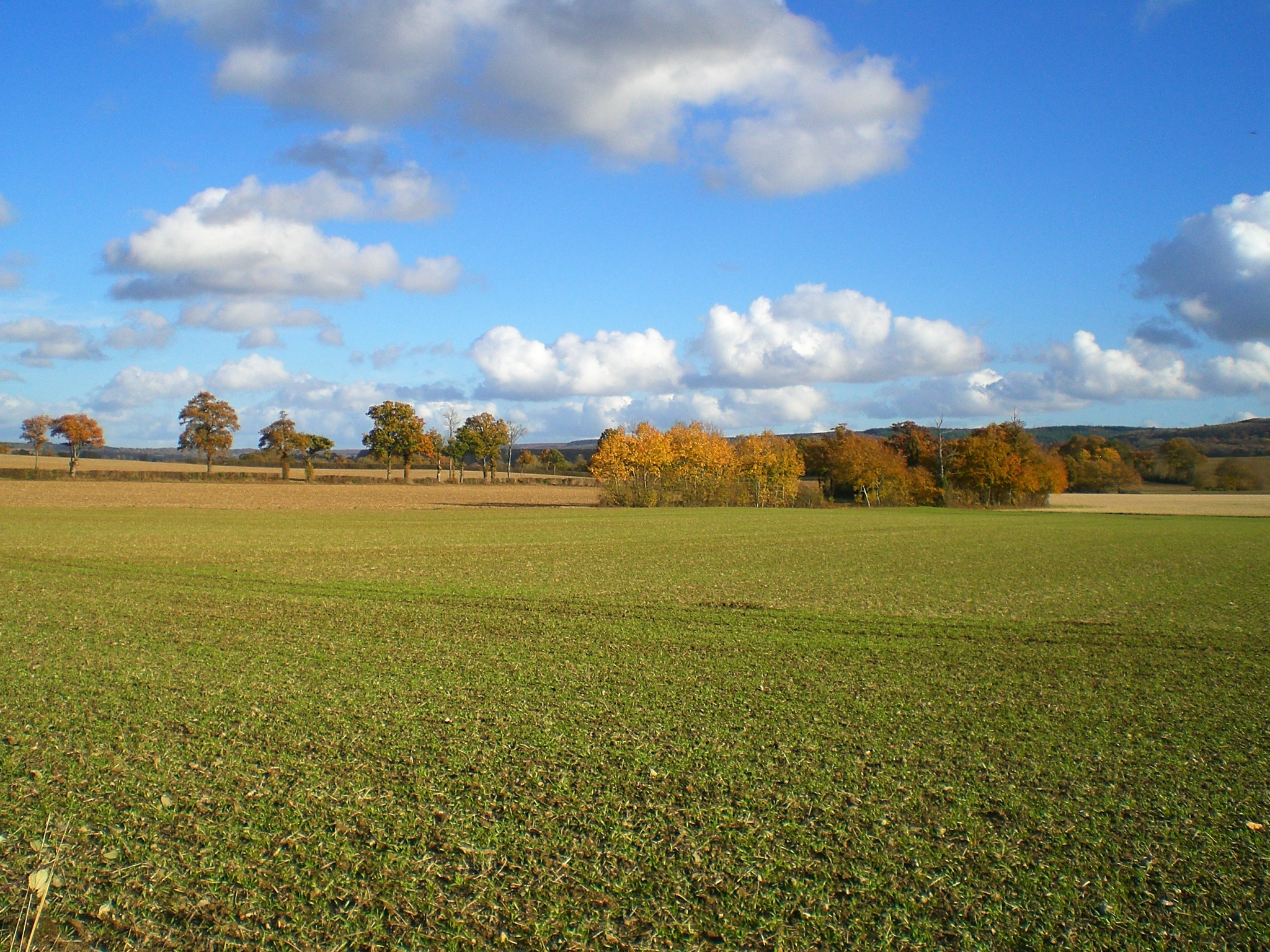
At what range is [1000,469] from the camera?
247ft

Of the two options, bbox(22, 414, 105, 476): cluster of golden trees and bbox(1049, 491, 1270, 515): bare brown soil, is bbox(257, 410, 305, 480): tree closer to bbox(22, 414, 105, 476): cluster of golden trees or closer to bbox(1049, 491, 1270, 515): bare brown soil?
bbox(22, 414, 105, 476): cluster of golden trees

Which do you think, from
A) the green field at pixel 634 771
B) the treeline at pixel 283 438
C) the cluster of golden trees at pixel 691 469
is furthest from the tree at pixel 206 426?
the green field at pixel 634 771

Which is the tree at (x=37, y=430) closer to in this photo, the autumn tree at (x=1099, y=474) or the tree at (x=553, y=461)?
the tree at (x=553, y=461)

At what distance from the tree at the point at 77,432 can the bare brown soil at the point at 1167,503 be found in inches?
3903

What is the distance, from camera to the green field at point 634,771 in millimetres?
3910

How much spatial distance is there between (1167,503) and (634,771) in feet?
296

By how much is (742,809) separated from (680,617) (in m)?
7.50

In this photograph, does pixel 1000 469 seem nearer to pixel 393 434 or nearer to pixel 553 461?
pixel 393 434

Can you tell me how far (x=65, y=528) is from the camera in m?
29.0

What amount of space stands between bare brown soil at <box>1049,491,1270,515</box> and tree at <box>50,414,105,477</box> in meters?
99.1

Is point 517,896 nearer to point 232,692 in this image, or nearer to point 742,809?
point 742,809

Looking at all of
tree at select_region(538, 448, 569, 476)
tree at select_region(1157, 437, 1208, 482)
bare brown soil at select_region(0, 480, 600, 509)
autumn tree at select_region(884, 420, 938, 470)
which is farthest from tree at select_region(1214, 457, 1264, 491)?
tree at select_region(538, 448, 569, 476)

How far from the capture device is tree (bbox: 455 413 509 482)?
111 m

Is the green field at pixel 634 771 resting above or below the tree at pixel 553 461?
below
